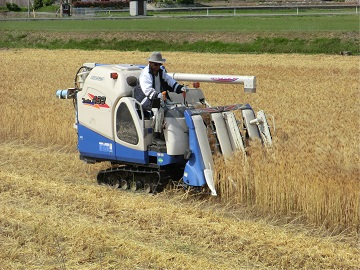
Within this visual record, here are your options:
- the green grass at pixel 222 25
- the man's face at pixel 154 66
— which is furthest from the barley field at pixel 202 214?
the green grass at pixel 222 25

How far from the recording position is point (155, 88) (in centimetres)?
946

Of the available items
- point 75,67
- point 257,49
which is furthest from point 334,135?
point 257,49

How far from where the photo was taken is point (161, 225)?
24.7ft

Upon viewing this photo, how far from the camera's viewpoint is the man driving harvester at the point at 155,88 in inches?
350

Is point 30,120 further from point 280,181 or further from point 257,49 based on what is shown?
point 257,49

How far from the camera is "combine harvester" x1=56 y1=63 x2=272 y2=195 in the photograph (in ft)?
28.7

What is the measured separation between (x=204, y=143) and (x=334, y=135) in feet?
6.47

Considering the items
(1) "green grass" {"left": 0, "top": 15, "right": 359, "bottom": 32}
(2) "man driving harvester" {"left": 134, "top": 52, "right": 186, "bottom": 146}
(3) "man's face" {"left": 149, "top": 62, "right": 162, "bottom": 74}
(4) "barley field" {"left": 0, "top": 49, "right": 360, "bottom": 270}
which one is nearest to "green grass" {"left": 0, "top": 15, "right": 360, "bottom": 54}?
(1) "green grass" {"left": 0, "top": 15, "right": 359, "bottom": 32}

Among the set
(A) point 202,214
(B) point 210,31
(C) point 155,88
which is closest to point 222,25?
(B) point 210,31

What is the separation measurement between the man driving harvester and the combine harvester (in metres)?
0.10

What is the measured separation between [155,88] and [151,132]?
70 centimetres

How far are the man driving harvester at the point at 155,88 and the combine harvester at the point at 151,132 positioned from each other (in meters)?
0.10

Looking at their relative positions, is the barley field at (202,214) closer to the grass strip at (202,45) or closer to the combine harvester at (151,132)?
the combine harvester at (151,132)

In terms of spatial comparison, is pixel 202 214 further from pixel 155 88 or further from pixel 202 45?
pixel 202 45
